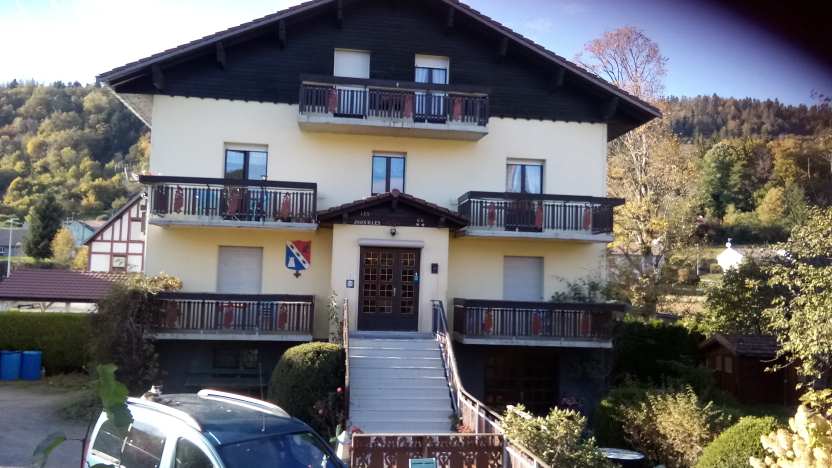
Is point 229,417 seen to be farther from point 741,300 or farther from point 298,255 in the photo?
point 741,300

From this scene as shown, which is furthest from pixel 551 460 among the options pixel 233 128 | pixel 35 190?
pixel 35 190

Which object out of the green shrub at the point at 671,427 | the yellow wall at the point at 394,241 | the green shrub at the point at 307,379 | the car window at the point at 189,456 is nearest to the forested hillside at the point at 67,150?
the yellow wall at the point at 394,241

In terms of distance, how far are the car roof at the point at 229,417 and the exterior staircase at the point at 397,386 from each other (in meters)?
6.54

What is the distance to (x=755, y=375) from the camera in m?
23.2

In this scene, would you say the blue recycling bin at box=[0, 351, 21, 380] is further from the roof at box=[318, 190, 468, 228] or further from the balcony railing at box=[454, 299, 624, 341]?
the balcony railing at box=[454, 299, 624, 341]

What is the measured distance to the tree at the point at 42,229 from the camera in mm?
75375

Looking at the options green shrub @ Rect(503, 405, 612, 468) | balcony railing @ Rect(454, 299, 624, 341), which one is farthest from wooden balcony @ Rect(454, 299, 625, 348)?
green shrub @ Rect(503, 405, 612, 468)

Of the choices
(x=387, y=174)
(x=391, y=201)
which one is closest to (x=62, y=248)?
(x=387, y=174)

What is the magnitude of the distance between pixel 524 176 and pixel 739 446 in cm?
1195

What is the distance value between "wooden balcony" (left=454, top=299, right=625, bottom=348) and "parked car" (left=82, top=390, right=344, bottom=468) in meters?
10.9

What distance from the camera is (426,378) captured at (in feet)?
55.9

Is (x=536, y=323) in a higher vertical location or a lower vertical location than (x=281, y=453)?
higher

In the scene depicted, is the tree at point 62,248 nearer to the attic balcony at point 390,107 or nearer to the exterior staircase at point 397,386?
the attic balcony at point 390,107

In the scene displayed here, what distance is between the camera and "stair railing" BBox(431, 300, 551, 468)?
10498 mm
